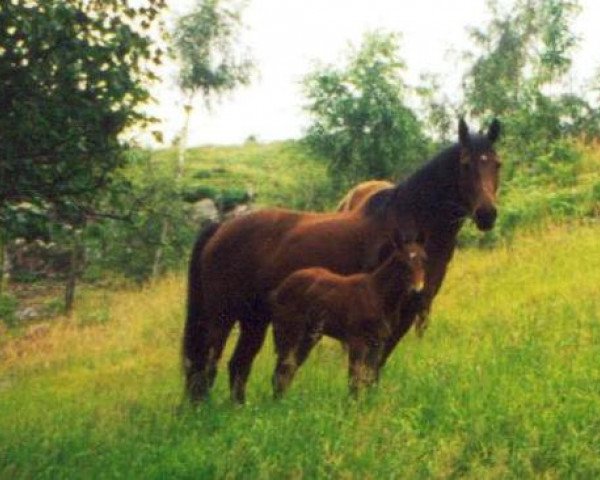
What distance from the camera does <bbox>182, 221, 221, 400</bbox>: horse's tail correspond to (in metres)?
10.4

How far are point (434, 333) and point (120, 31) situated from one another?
7.05 m

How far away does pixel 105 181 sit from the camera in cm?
800

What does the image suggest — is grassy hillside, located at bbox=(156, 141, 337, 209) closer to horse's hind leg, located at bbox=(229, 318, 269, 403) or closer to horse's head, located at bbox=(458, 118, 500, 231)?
horse's hind leg, located at bbox=(229, 318, 269, 403)

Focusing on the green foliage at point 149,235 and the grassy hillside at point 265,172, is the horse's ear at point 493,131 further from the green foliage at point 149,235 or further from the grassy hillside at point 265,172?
the grassy hillside at point 265,172

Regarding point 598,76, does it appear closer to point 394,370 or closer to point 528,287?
point 528,287

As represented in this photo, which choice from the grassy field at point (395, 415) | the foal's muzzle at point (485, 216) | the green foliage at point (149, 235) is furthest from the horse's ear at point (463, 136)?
the green foliage at point (149, 235)

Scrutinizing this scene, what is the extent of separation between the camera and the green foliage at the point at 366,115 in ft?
110

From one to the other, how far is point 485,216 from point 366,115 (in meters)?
25.5

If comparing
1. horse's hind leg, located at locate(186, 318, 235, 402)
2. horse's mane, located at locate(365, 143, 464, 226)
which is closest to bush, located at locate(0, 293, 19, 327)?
horse's hind leg, located at locate(186, 318, 235, 402)

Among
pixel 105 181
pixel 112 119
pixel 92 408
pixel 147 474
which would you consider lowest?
pixel 92 408

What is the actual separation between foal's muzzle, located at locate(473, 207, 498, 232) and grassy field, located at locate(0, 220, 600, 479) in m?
1.47

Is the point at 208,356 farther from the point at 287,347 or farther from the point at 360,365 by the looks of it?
the point at 360,365

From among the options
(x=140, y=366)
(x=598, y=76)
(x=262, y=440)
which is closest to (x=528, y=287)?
(x=140, y=366)

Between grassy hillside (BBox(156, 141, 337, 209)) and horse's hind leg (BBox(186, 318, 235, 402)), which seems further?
grassy hillside (BBox(156, 141, 337, 209))
